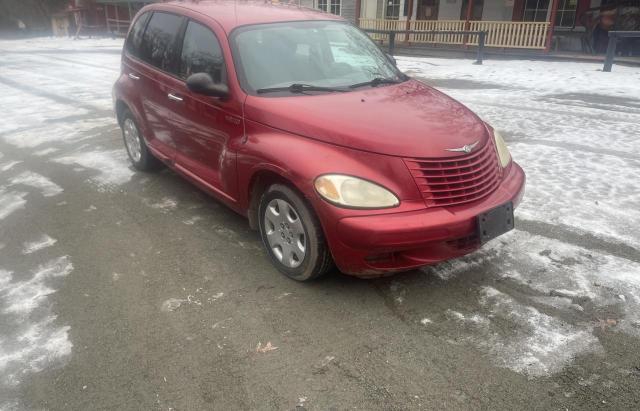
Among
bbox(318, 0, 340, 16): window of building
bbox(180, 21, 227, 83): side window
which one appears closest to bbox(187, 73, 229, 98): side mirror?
bbox(180, 21, 227, 83): side window

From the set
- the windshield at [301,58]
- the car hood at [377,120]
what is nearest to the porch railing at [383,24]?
the windshield at [301,58]

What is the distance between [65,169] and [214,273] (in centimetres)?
329

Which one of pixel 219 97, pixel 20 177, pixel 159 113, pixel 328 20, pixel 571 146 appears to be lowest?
pixel 20 177

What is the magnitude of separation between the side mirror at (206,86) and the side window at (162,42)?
0.91 meters

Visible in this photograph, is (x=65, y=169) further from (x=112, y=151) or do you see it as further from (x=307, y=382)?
(x=307, y=382)

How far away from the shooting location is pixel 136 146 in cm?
550

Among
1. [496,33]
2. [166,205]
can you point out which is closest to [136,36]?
[166,205]

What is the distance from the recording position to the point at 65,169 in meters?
5.80

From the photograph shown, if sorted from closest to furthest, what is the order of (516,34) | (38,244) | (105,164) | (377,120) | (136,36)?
(377,120)
(38,244)
(136,36)
(105,164)
(516,34)

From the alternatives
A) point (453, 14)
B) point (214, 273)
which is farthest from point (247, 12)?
point (453, 14)

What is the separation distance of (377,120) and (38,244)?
2928mm

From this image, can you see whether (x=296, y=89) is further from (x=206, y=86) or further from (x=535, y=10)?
(x=535, y=10)

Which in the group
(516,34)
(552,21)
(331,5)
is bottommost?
(516,34)

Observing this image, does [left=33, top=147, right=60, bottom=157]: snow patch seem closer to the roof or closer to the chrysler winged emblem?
the roof
